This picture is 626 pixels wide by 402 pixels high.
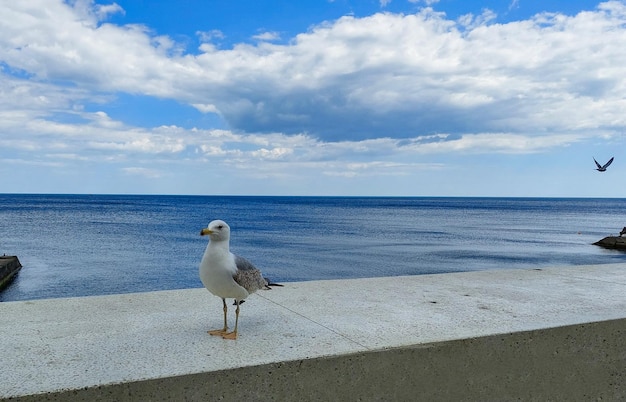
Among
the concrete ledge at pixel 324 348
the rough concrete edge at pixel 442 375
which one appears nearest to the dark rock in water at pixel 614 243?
the concrete ledge at pixel 324 348

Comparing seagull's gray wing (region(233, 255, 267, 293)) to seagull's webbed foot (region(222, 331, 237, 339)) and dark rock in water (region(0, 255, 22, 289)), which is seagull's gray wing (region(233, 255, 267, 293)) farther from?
dark rock in water (region(0, 255, 22, 289))

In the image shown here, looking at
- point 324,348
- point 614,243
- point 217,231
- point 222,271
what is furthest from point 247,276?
point 614,243

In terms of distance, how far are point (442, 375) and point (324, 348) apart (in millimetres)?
600

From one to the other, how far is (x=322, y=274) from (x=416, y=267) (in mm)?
5868

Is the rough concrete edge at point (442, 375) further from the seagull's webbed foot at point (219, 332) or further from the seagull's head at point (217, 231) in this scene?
the seagull's head at point (217, 231)

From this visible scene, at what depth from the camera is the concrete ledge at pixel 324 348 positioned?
2189 millimetres

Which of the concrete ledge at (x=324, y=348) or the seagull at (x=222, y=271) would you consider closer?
the concrete ledge at (x=324, y=348)

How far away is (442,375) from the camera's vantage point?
2.56m

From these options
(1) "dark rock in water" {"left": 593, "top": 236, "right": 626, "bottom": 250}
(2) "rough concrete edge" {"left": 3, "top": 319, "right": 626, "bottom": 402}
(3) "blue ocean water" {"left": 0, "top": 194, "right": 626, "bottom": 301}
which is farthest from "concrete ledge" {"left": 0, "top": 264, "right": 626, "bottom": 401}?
(1) "dark rock in water" {"left": 593, "top": 236, "right": 626, "bottom": 250}

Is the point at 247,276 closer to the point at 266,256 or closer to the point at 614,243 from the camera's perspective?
the point at 266,256

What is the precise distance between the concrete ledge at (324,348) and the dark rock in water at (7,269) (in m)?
25.6

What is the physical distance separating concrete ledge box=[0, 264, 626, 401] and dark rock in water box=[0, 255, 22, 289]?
2563 centimetres

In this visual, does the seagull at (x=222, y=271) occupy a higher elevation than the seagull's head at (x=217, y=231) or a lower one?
lower

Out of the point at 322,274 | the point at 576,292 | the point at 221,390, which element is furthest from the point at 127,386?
the point at 322,274
